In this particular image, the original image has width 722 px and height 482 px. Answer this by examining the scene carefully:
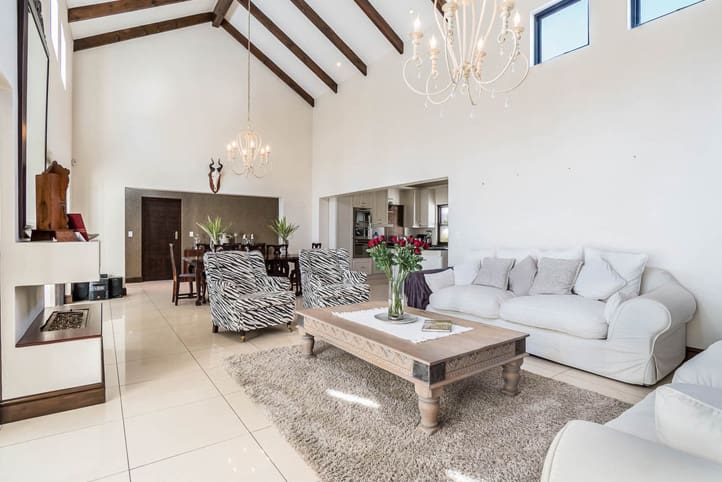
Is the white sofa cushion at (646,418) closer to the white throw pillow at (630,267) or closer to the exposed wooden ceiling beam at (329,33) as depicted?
the white throw pillow at (630,267)

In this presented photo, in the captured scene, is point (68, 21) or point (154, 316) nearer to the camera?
point (154, 316)

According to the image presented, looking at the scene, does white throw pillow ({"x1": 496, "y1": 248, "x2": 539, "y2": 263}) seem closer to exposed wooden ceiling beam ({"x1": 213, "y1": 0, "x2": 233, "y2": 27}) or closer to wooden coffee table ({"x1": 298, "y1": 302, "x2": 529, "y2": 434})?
wooden coffee table ({"x1": 298, "y1": 302, "x2": 529, "y2": 434})

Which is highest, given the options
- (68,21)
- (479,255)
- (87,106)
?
(68,21)

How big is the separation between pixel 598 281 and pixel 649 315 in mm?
801

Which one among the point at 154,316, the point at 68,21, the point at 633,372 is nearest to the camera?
the point at 633,372

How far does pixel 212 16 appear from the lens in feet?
25.2

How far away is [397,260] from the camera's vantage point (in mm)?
2881

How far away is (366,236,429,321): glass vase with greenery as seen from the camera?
2861mm

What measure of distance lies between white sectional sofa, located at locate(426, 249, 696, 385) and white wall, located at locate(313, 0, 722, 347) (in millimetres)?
410

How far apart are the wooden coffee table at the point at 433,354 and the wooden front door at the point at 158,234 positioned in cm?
708

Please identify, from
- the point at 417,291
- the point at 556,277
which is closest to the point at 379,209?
the point at 417,291

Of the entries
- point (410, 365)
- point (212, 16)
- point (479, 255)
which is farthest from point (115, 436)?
point (212, 16)

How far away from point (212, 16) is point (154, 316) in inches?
243

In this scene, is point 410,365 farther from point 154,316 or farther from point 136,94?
point 136,94
